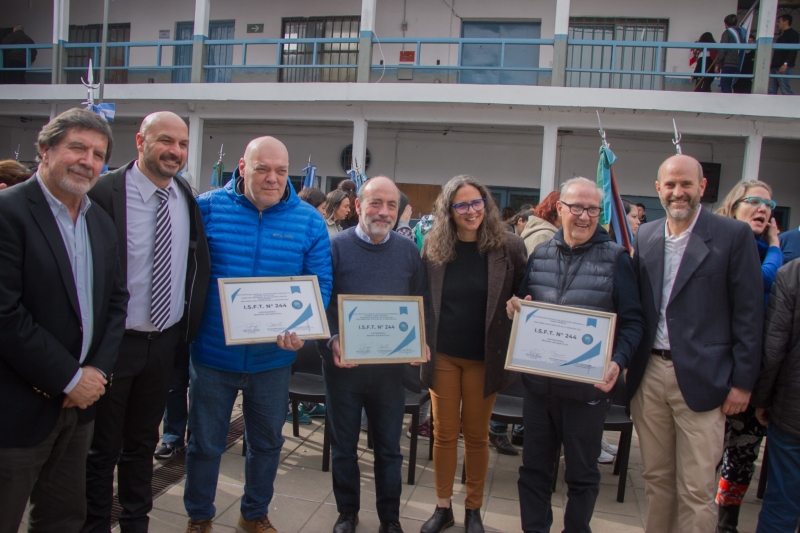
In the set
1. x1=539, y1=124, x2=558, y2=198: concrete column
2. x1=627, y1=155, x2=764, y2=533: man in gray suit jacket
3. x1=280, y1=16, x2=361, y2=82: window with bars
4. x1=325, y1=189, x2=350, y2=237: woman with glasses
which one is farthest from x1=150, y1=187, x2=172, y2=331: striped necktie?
x1=280, y1=16, x2=361, y2=82: window with bars

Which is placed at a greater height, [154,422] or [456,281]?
[456,281]

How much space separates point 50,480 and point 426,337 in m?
1.81

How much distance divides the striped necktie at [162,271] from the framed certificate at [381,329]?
833 millimetres

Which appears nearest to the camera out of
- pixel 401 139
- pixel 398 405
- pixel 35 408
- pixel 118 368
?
pixel 35 408

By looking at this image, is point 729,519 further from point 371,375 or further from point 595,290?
point 371,375

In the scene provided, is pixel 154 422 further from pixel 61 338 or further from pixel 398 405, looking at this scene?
pixel 398 405

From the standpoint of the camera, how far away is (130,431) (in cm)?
262

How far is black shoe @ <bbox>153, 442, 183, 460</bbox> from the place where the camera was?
3.76 metres

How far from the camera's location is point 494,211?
118 inches

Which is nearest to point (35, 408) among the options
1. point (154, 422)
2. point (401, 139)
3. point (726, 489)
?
point (154, 422)

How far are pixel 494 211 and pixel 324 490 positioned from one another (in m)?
2.14

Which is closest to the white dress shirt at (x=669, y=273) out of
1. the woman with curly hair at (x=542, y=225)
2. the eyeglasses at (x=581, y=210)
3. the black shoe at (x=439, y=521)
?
the eyeglasses at (x=581, y=210)

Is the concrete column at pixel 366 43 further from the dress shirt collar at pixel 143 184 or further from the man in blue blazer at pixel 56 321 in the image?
the man in blue blazer at pixel 56 321

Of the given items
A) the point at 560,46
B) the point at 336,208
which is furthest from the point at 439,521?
the point at 560,46
